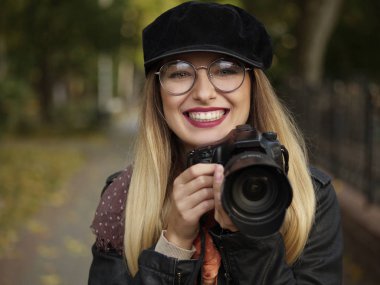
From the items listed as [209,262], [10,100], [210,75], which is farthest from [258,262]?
[10,100]

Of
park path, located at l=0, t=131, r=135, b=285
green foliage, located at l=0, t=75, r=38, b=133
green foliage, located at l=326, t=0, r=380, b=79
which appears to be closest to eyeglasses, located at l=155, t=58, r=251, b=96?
park path, located at l=0, t=131, r=135, b=285

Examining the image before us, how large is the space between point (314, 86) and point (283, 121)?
6.61 meters

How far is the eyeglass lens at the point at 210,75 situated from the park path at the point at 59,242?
43.8 inches

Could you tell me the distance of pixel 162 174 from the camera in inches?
81.4

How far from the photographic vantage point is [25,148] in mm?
15125

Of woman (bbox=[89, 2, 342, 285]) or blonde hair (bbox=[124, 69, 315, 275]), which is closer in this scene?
woman (bbox=[89, 2, 342, 285])

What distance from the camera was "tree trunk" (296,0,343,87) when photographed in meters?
12.4

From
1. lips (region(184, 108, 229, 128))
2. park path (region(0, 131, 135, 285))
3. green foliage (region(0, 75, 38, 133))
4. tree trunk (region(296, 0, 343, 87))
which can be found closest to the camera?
lips (region(184, 108, 229, 128))

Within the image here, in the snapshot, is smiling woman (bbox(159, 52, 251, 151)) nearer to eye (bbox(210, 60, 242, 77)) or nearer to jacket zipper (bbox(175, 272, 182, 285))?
eye (bbox(210, 60, 242, 77))

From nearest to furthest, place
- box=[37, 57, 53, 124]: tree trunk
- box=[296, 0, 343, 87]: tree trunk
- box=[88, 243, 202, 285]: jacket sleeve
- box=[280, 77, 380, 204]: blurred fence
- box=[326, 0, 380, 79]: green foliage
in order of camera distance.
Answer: box=[88, 243, 202, 285]: jacket sleeve, box=[280, 77, 380, 204]: blurred fence, box=[296, 0, 343, 87]: tree trunk, box=[326, 0, 380, 79]: green foliage, box=[37, 57, 53, 124]: tree trunk

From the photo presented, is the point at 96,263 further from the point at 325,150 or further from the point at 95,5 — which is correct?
the point at 95,5

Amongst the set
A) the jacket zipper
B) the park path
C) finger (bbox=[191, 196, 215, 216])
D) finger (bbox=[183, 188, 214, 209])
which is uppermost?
finger (bbox=[183, 188, 214, 209])

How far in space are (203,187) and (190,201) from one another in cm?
6

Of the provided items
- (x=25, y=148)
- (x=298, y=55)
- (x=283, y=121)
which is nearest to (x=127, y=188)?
(x=283, y=121)
